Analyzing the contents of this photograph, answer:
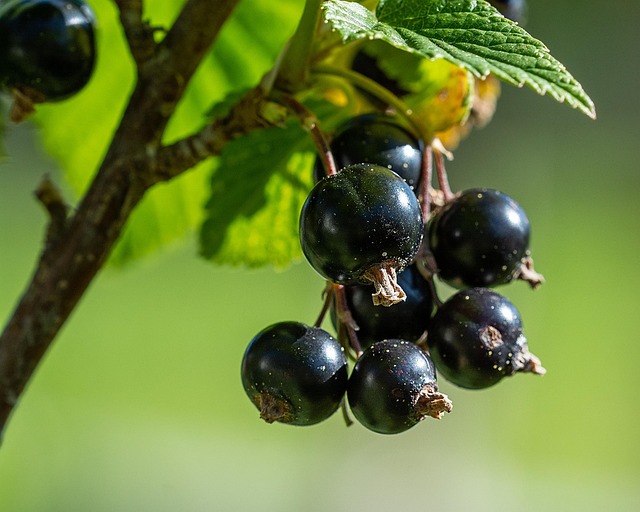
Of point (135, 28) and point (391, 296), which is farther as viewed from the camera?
point (135, 28)

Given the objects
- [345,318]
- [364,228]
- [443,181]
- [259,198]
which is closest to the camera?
[364,228]

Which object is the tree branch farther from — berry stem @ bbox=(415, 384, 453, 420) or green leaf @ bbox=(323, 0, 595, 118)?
berry stem @ bbox=(415, 384, 453, 420)

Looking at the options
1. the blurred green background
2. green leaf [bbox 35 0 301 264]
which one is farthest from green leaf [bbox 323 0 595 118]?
the blurred green background

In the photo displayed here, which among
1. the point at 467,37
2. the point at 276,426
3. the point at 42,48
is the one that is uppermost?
the point at 467,37

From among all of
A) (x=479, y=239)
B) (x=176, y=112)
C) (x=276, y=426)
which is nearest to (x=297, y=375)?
(x=479, y=239)

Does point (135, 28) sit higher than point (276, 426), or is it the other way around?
point (135, 28)

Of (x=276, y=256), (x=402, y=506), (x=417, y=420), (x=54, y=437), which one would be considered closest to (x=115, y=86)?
(x=276, y=256)

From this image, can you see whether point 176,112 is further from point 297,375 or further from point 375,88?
point 297,375
